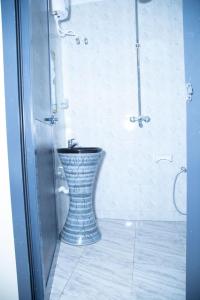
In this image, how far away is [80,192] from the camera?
1.63 metres

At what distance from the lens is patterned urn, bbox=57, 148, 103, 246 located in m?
1.55

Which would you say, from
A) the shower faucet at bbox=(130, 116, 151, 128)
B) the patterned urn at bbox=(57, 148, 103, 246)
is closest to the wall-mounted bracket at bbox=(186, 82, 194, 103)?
the patterned urn at bbox=(57, 148, 103, 246)

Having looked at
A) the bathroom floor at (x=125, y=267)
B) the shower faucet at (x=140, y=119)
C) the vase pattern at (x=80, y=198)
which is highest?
the shower faucet at (x=140, y=119)

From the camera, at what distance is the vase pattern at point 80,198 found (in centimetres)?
156

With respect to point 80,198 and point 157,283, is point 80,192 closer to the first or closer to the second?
point 80,198

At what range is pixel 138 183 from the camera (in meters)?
2.10

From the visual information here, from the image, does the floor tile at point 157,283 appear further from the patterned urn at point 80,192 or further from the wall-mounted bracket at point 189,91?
the wall-mounted bracket at point 189,91

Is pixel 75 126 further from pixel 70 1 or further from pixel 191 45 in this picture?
pixel 191 45

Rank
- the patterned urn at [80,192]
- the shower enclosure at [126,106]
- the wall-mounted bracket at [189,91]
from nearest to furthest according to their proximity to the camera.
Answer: the wall-mounted bracket at [189,91] < the patterned urn at [80,192] < the shower enclosure at [126,106]

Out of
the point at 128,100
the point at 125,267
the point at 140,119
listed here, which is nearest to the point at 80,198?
the point at 125,267

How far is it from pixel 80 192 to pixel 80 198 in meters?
0.05

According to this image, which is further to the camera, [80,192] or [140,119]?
[140,119]

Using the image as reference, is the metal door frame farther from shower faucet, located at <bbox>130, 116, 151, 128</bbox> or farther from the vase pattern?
shower faucet, located at <bbox>130, 116, 151, 128</bbox>

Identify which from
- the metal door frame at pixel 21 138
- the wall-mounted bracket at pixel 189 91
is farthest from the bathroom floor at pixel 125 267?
the wall-mounted bracket at pixel 189 91
